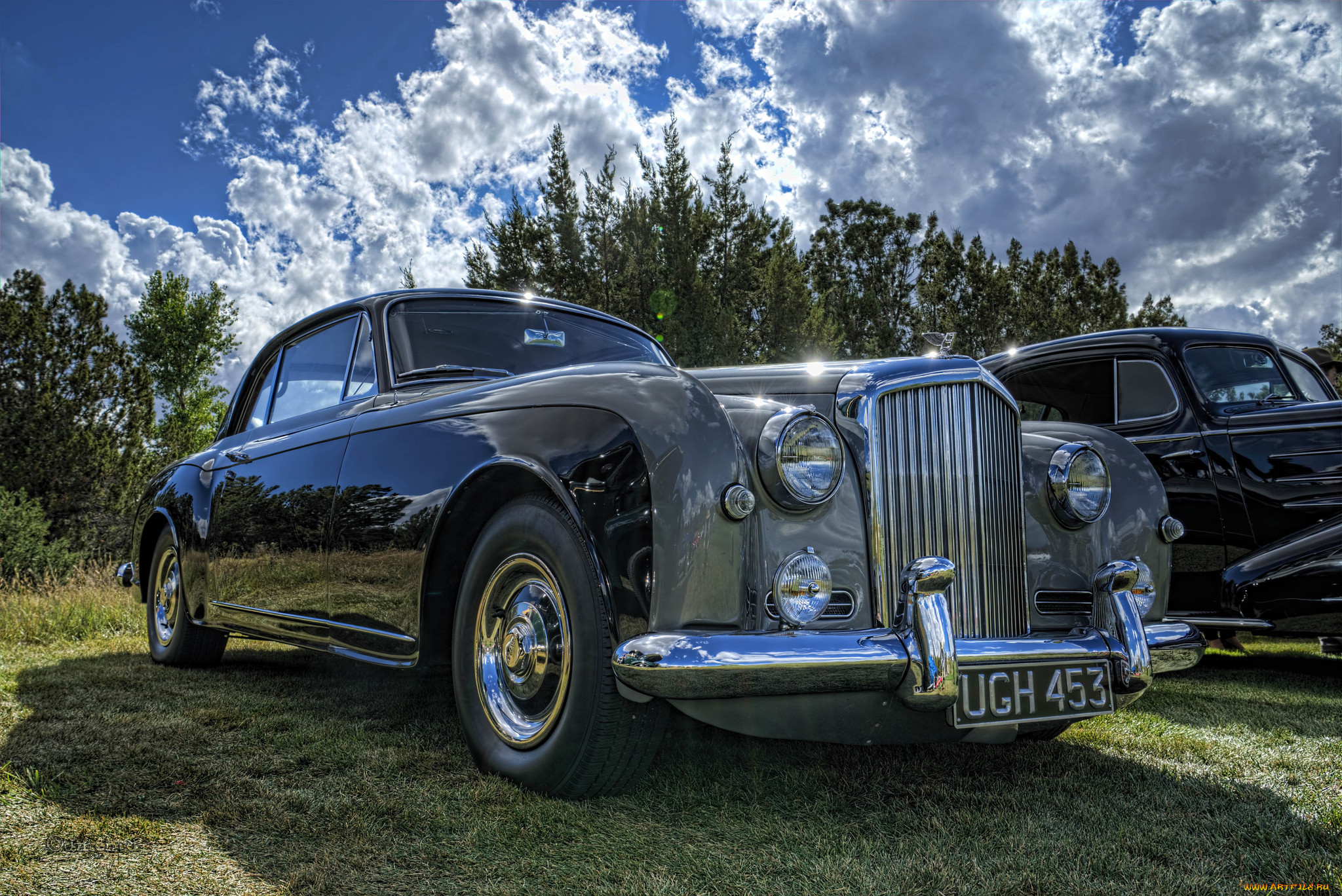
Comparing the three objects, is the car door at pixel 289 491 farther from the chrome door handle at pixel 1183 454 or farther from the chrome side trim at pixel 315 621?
the chrome door handle at pixel 1183 454

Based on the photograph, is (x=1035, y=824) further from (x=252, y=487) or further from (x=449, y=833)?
(x=252, y=487)

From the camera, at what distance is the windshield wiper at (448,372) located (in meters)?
3.29

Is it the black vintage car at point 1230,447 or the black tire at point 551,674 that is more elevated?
the black vintage car at point 1230,447

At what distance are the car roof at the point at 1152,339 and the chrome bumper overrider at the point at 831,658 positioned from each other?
3.61 meters

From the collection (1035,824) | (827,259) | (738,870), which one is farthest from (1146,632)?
(827,259)

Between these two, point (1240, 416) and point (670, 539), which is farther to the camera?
point (1240, 416)

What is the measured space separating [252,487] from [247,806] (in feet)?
6.05

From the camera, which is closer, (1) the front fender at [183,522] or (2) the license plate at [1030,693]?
(2) the license plate at [1030,693]

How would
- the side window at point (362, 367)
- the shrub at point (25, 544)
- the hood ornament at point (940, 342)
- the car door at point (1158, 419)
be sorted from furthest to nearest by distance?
the shrub at point (25, 544), the car door at point (1158, 419), the side window at point (362, 367), the hood ornament at point (940, 342)

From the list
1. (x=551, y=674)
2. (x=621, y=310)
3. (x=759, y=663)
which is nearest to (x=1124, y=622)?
(x=759, y=663)

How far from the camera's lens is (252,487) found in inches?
152

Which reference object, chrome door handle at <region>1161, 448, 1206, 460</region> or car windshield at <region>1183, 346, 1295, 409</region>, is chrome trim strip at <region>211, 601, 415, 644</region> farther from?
car windshield at <region>1183, 346, 1295, 409</region>

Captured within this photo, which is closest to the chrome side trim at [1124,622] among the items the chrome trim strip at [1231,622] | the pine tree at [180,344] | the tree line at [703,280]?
the chrome trim strip at [1231,622]

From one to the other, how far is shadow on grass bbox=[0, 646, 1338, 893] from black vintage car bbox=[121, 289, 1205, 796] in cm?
20
